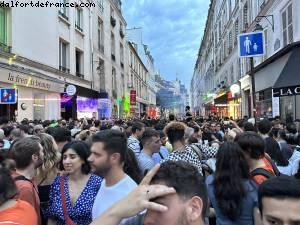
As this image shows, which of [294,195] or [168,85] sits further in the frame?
[168,85]

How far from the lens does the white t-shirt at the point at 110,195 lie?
10.0 feet

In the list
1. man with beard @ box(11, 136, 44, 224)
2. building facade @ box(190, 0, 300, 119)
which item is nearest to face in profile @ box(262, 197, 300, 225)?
man with beard @ box(11, 136, 44, 224)

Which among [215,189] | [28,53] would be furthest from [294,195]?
[28,53]

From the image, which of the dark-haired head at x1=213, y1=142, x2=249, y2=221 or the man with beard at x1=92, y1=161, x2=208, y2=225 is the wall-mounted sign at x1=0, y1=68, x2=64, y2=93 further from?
the man with beard at x1=92, y1=161, x2=208, y2=225

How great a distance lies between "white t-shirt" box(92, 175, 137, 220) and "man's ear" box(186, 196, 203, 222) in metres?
1.29

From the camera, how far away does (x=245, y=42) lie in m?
13.3

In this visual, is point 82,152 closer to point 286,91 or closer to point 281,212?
point 281,212

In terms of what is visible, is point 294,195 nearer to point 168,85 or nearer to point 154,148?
point 154,148

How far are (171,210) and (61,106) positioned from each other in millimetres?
26036

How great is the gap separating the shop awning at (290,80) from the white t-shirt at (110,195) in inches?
480

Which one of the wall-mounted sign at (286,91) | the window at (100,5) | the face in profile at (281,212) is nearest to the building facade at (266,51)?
the wall-mounted sign at (286,91)

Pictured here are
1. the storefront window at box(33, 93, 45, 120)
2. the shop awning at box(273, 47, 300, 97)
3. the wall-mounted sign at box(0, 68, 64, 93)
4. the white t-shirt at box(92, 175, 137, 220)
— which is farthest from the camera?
the storefront window at box(33, 93, 45, 120)

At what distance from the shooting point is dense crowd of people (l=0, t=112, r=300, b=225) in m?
1.86

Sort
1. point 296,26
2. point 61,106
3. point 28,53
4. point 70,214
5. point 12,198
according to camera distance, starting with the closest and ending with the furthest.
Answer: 1. point 12,198
2. point 70,214
3. point 296,26
4. point 28,53
5. point 61,106
